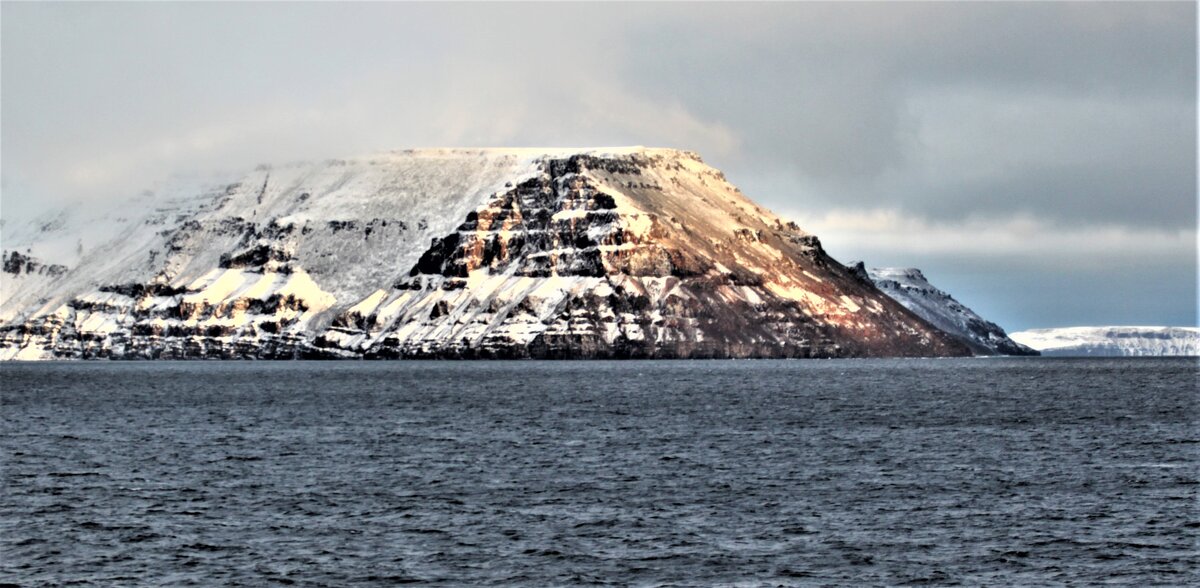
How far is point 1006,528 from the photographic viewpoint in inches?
3155

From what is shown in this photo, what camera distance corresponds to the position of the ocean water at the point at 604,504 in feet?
230

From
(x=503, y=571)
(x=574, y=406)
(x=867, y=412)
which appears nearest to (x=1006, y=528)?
(x=503, y=571)

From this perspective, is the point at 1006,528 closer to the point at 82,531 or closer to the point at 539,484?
the point at 539,484

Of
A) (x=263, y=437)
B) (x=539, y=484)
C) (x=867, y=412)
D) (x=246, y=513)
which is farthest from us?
(x=867, y=412)

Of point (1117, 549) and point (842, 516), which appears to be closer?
point (1117, 549)

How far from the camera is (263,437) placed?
138625 millimetres

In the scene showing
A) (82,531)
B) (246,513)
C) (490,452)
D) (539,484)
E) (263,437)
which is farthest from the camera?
(263,437)

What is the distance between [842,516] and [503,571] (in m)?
22.6

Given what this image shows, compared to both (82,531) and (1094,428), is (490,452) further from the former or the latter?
(1094,428)

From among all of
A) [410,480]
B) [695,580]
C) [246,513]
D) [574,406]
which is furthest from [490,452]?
[574,406]

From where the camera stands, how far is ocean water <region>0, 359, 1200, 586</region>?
7006 cm

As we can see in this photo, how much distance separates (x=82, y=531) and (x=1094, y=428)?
9624 cm

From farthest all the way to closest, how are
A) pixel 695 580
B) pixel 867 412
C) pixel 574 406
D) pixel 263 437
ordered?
pixel 574 406 → pixel 867 412 → pixel 263 437 → pixel 695 580

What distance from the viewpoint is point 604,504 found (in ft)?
295
